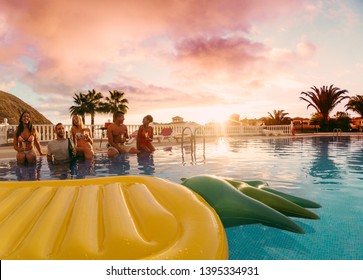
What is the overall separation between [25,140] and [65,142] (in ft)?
2.99

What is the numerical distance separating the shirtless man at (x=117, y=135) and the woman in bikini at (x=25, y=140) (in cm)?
217

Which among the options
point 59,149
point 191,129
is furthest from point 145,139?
point 191,129

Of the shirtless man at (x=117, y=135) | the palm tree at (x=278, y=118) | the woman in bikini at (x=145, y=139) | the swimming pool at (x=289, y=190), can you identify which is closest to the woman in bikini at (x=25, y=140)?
the swimming pool at (x=289, y=190)

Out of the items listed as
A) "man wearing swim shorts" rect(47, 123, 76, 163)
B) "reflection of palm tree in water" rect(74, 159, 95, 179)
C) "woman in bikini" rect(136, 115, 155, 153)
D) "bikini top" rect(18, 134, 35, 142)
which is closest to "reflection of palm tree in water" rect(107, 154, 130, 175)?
"reflection of palm tree in water" rect(74, 159, 95, 179)

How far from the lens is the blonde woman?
8.90 m

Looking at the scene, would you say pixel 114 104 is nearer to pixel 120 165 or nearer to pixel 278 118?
pixel 278 118

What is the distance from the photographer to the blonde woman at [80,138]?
890 centimetres

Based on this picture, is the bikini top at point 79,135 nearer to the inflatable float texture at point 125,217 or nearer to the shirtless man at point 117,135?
the shirtless man at point 117,135

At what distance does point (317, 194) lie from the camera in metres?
4.88

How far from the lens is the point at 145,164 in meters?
8.78

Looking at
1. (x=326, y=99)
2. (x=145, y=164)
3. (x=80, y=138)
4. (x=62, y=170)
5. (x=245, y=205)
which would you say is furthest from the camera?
(x=326, y=99)

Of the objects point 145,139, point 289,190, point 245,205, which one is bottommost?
point 289,190

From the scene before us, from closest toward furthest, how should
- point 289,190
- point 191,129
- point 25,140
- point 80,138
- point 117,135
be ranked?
point 289,190
point 25,140
point 80,138
point 117,135
point 191,129
